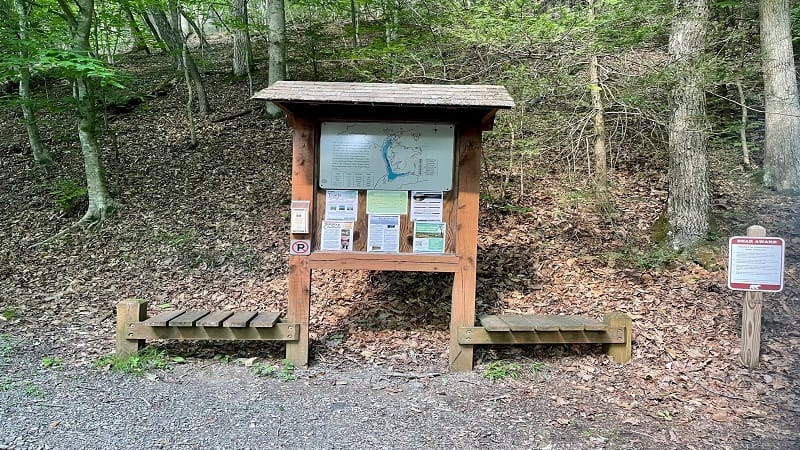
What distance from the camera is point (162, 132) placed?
1212 cm

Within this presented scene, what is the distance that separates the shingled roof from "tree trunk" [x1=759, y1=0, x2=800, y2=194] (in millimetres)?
6000

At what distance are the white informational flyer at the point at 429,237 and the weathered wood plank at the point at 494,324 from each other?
780 mm

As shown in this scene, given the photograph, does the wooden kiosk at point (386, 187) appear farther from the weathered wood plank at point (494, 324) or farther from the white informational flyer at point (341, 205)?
the weathered wood plank at point (494, 324)

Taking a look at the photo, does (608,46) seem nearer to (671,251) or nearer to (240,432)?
(671,251)

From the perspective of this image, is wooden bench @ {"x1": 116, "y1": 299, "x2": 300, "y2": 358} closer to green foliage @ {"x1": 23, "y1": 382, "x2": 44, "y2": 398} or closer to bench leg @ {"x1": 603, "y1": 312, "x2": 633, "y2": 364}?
green foliage @ {"x1": 23, "y1": 382, "x2": 44, "y2": 398}

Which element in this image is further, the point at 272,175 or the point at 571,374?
the point at 272,175

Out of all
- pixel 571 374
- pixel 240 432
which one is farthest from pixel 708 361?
pixel 240 432

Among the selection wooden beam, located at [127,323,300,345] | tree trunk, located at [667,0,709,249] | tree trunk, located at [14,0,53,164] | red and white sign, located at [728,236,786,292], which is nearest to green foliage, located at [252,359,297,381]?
wooden beam, located at [127,323,300,345]

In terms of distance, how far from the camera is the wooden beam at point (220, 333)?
167 inches

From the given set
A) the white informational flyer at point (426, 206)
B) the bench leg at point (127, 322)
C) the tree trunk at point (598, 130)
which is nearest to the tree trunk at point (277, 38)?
the tree trunk at point (598, 130)

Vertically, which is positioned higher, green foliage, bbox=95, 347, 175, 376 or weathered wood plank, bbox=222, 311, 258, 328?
weathered wood plank, bbox=222, 311, 258, 328

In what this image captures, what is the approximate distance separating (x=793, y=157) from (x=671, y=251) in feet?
11.4

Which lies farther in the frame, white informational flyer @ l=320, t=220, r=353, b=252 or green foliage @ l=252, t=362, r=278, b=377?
white informational flyer @ l=320, t=220, r=353, b=252

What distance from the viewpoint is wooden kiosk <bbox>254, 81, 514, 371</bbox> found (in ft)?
14.1
